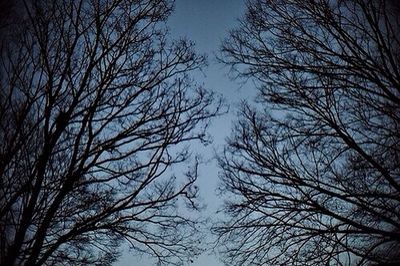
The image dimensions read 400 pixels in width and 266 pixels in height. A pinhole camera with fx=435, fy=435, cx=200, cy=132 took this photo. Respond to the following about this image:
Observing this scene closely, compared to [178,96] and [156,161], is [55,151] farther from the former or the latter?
[178,96]

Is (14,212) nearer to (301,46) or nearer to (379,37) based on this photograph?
(301,46)

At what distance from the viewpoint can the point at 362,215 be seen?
7363 mm

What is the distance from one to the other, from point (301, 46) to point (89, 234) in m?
5.47

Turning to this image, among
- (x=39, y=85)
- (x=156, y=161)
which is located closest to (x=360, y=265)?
(x=156, y=161)

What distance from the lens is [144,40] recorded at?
8633 millimetres

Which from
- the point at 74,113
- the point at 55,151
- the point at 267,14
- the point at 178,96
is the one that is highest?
the point at 267,14

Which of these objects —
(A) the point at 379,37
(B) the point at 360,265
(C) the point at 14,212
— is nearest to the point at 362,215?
(B) the point at 360,265

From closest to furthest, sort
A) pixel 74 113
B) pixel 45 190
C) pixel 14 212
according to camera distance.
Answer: pixel 14 212, pixel 45 190, pixel 74 113

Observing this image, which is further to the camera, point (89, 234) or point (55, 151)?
point (89, 234)

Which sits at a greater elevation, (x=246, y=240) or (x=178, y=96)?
(x=178, y=96)

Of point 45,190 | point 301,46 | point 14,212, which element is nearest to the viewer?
point 14,212

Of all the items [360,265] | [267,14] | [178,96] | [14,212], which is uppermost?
[267,14]

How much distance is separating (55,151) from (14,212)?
4.06 ft

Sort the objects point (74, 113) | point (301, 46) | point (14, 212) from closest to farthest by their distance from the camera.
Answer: point (14, 212) → point (74, 113) → point (301, 46)
